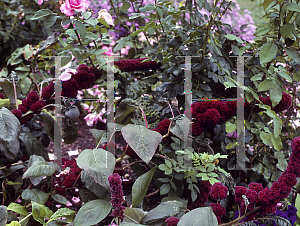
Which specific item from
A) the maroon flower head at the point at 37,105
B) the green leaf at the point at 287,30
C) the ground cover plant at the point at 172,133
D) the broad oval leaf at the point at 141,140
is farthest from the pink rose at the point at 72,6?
the green leaf at the point at 287,30

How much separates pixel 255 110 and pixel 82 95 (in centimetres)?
176

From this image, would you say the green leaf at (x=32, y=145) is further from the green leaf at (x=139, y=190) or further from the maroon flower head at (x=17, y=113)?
the green leaf at (x=139, y=190)

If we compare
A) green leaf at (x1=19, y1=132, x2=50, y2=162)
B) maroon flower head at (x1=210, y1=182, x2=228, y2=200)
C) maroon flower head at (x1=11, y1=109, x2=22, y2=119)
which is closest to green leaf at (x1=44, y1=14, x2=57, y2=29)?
maroon flower head at (x1=11, y1=109, x2=22, y2=119)

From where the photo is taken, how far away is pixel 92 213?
0.74 meters

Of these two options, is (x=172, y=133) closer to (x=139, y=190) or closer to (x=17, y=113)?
(x=139, y=190)

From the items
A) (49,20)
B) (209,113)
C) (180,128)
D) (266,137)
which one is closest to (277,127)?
(266,137)

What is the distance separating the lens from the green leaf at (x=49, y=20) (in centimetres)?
99

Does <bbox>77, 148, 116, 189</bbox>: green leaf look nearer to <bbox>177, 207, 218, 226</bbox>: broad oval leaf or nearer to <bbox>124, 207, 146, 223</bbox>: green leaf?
<bbox>124, 207, 146, 223</bbox>: green leaf

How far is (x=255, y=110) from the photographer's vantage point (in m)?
1.13

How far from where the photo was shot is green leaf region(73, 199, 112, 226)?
716mm

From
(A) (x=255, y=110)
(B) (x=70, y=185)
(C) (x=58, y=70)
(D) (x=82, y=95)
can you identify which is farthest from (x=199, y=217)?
(D) (x=82, y=95)

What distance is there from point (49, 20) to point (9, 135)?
1.57 ft

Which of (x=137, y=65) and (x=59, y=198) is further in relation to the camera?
(x=137, y=65)

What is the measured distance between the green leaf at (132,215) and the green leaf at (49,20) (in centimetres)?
76
